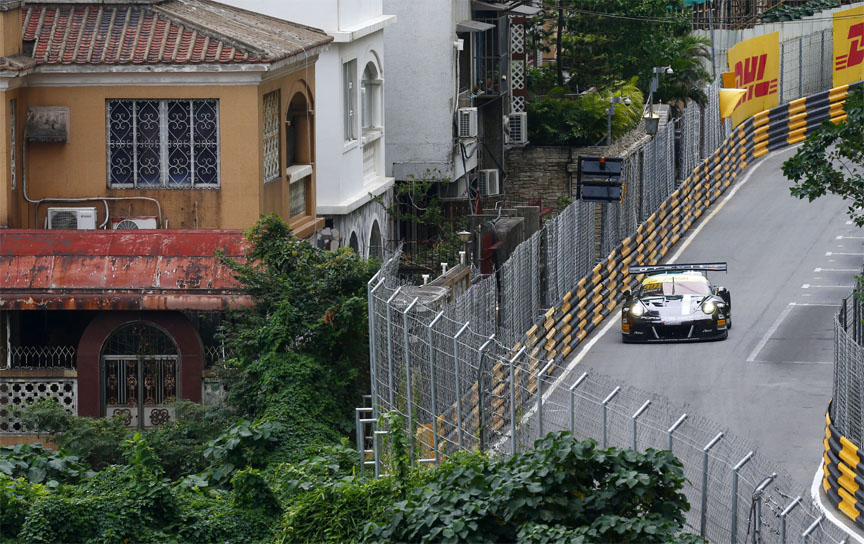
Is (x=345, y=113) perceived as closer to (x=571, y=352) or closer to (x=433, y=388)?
(x=571, y=352)

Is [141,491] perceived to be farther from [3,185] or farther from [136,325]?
[3,185]

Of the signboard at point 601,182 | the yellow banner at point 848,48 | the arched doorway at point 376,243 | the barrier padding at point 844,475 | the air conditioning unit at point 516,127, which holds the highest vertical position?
the yellow banner at point 848,48

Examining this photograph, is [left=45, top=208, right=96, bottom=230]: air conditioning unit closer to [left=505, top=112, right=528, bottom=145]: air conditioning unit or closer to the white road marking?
the white road marking

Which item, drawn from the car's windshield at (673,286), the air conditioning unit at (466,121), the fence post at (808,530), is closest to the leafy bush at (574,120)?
the air conditioning unit at (466,121)

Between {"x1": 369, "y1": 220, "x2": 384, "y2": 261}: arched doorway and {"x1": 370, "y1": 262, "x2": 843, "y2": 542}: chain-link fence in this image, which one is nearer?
{"x1": 370, "y1": 262, "x2": 843, "y2": 542}: chain-link fence

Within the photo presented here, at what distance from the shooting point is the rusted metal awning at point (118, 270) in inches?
955

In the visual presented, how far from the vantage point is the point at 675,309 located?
34.5 metres

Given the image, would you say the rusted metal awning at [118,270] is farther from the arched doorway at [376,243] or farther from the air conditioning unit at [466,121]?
the air conditioning unit at [466,121]

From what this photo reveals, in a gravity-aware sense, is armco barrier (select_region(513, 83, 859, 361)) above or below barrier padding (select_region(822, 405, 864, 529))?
above

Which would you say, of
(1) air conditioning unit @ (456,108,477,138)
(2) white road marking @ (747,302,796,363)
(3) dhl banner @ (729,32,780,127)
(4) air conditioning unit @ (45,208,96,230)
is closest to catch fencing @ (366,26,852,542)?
(3) dhl banner @ (729,32,780,127)

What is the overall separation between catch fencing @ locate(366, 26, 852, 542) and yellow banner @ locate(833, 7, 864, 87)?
6435 mm

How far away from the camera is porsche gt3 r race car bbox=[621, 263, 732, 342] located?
34.2 meters

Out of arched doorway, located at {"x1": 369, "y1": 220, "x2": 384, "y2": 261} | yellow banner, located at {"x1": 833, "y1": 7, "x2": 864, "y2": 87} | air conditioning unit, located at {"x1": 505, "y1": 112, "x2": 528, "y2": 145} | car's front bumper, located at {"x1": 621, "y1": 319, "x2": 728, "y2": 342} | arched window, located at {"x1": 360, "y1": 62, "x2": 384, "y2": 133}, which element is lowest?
car's front bumper, located at {"x1": 621, "y1": 319, "x2": 728, "y2": 342}

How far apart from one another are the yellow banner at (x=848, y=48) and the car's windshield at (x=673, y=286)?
23.9 metres
